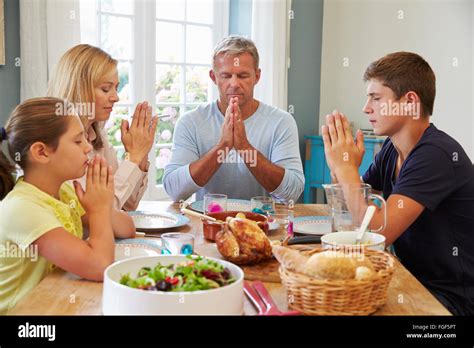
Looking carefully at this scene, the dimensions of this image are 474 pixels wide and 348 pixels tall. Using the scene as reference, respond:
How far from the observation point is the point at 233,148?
2564mm

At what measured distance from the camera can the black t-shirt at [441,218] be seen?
1.83 meters

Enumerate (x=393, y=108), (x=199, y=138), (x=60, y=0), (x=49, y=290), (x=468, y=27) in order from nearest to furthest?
(x=49, y=290) → (x=393, y=108) → (x=199, y=138) → (x=60, y=0) → (x=468, y=27)

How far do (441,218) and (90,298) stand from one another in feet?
3.65

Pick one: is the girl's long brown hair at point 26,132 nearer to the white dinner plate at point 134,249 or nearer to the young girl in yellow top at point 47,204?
the young girl in yellow top at point 47,204

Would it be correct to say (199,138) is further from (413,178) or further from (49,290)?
(49,290)

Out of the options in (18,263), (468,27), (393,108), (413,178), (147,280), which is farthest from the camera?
(468,27)

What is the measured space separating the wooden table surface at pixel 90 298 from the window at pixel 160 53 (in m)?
2.39

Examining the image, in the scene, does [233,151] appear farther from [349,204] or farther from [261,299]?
[261,299]

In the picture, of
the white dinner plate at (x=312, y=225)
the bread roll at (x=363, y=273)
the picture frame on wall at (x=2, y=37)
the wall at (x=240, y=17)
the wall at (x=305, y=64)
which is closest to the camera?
the bread roll at (x=363, y=273)

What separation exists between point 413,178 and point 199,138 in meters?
1.14

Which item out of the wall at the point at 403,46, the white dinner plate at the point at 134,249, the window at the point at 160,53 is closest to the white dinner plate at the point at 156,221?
the white dinner plate at the point at 134,249

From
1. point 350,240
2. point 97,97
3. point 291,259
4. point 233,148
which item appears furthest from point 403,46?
point 291,259

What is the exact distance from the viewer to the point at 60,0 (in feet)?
10.1
